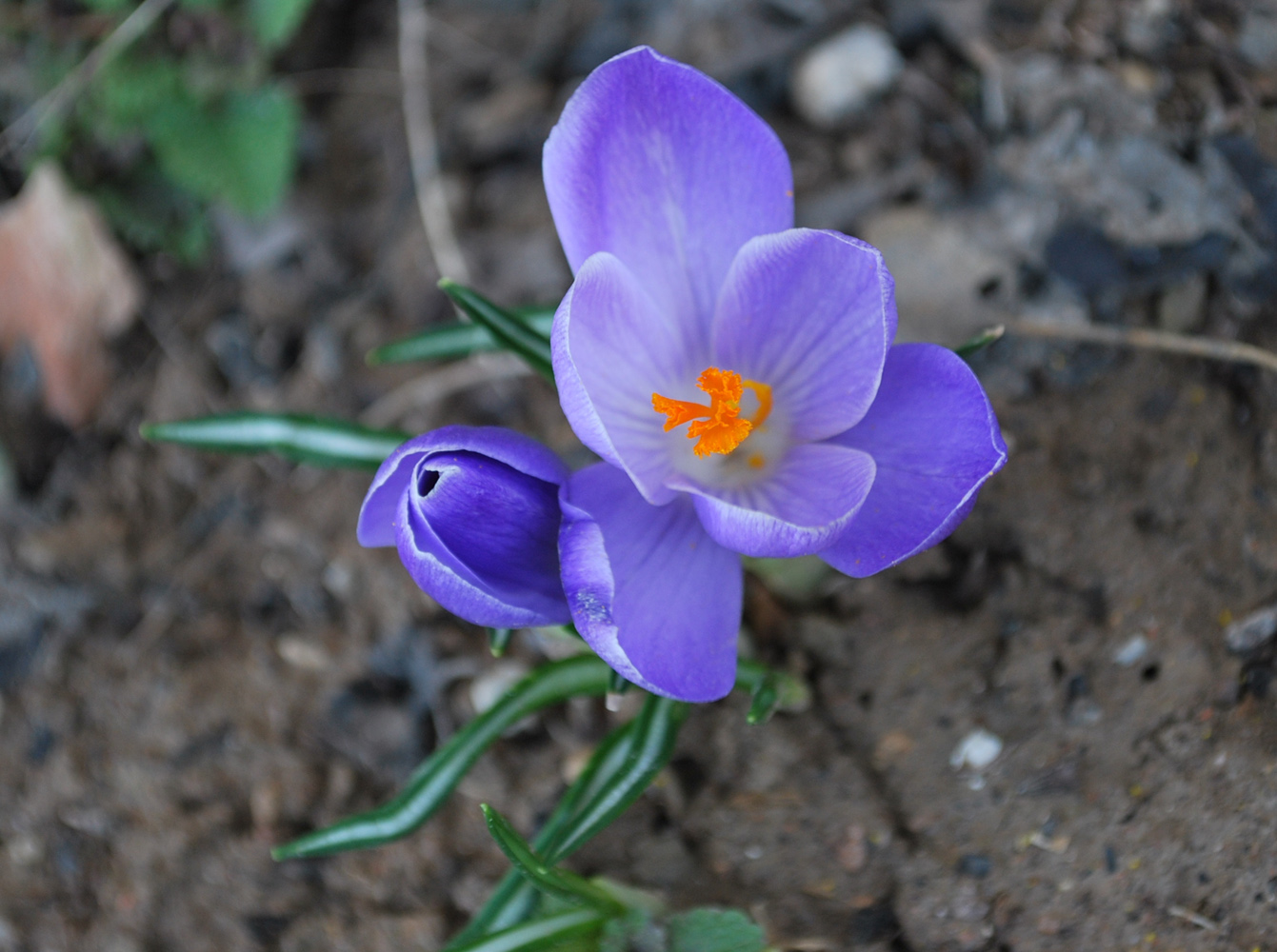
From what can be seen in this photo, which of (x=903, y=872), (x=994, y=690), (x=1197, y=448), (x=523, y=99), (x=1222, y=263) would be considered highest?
(x=523, y=99)

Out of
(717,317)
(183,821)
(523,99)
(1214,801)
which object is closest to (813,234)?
(717,317)

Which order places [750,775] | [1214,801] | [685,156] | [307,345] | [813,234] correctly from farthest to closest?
1. [307,345]
2. [750,775]
3. [1214,801]
4. [685,156]
5. [813,234]

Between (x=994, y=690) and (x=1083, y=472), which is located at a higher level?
(x=1083, y=472)

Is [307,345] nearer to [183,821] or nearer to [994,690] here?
[183,821]

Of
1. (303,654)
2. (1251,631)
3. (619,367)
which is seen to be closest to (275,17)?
(303,654)

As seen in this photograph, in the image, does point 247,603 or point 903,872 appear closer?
point 903,872

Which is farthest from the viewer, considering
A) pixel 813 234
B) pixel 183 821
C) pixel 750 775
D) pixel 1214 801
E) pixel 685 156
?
pixel 183 821

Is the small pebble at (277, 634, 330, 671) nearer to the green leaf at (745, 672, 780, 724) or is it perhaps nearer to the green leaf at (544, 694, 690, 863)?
the green leaf at (544, 694, 690, 863)
